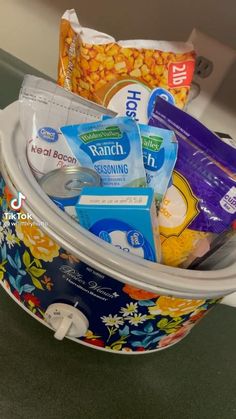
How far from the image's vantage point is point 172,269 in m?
0.45

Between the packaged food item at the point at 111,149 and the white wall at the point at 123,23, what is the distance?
275 mm

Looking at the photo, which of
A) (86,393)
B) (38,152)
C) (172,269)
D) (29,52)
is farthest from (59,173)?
(29,52)

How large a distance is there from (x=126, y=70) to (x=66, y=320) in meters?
0.32

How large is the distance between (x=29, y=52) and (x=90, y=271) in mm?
513

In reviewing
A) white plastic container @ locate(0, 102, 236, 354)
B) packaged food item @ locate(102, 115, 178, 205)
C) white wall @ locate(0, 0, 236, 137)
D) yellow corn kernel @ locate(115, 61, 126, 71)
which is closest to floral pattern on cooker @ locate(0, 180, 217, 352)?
white plastic container @ locate(0, 102, 236, 354)

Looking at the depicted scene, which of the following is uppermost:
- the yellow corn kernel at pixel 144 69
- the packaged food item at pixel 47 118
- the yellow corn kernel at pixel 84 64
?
the yellow corn kernel at pixel 144 69

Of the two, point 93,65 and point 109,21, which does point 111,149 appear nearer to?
point 93,65

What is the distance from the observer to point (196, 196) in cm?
50

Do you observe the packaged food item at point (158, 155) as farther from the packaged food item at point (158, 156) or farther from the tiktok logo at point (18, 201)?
the tiktok logo at point (18, 201)

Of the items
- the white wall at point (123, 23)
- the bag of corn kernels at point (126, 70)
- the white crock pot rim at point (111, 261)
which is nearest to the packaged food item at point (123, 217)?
the white crock pot rim at point (111, 261)

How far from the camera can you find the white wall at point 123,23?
2.19ft

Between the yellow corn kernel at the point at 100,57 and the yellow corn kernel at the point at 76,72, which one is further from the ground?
the yellow corn kernel at the point at 100,57

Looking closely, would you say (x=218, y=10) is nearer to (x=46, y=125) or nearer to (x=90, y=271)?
(x=46, y=125)

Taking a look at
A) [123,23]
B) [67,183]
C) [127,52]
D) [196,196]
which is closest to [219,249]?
[196,196]
